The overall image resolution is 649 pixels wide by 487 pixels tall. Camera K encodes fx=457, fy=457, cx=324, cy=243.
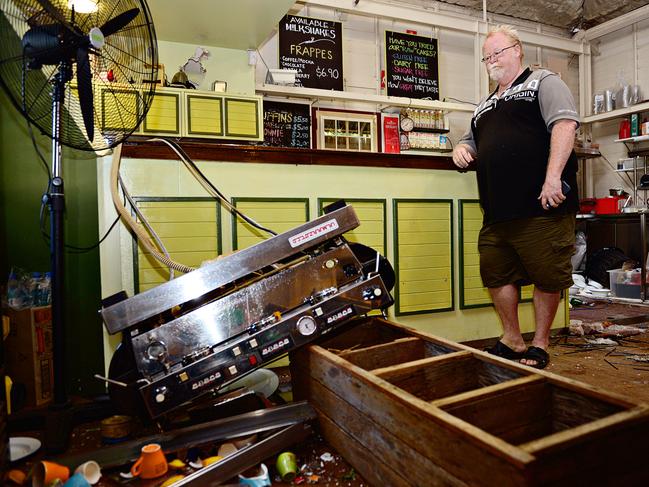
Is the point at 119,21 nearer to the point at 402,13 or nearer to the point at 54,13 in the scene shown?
the point at 54,13

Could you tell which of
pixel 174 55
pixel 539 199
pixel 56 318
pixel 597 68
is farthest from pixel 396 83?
pixel 56 318

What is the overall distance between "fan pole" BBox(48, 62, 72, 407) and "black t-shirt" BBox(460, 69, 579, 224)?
190 centimetres

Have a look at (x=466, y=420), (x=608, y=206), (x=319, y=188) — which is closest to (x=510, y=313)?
(x=319, y=188)

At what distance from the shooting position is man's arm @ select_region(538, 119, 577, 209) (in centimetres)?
209

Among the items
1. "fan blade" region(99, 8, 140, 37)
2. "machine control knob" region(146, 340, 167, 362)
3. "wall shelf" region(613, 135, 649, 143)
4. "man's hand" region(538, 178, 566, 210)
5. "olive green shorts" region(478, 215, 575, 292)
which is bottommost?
"machine control knob" region(146, 340, 167, 362)

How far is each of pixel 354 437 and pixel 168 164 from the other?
155cm

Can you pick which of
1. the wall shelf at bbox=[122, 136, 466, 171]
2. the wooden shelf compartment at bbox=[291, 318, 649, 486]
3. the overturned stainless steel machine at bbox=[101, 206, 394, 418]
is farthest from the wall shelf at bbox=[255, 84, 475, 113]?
the wooden shelf compartment at bbox=[291, 318, 649, 486]

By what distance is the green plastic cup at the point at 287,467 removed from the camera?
4.39ft

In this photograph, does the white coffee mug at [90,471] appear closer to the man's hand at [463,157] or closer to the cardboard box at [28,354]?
the cardboard box at [28,354]

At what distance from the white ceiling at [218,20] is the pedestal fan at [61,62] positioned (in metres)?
1.55

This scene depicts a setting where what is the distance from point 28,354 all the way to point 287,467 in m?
1.42

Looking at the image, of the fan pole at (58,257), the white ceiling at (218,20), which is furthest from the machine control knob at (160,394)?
the white ceiling at (218,20)

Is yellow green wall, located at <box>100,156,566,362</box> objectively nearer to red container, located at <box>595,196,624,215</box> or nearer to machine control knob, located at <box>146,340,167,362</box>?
machine control knob, located at <box>146,340,167,362</box>

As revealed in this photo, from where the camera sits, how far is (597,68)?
679 centimetres
